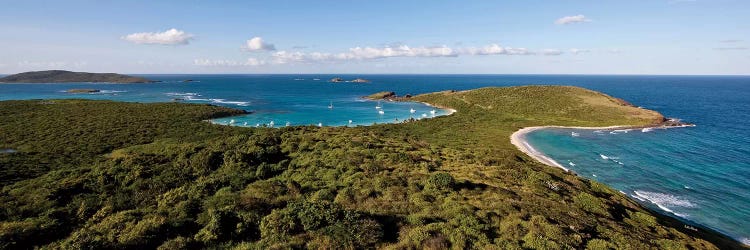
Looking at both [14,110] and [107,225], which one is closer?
[107,225]

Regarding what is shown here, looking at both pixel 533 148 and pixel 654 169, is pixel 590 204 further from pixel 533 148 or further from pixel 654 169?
pixel 533 148

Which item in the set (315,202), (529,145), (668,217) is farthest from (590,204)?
(529,145)

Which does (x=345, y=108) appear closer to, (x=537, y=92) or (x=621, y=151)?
(x=537, y=92)

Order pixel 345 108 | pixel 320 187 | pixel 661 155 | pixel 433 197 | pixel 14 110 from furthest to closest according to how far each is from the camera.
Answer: pixel 345 108 < pixel 14 110 < pixel 661 155 < pixel 320 187 < pixel 433 197

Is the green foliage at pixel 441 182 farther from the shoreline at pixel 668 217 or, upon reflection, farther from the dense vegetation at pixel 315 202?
the shoreline at pixel 668 217

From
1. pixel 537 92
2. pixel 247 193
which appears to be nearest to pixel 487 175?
pixel 247 193

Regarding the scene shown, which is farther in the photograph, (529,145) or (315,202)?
(529,145)

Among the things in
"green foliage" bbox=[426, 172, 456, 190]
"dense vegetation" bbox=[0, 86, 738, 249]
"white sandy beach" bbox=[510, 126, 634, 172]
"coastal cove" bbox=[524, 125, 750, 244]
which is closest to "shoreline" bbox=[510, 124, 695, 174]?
"white sandy beach" bbox=[510, 126, 634, 172]

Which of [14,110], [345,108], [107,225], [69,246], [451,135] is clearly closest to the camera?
[69,246]

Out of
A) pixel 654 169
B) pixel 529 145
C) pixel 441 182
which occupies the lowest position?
pixel 654 169

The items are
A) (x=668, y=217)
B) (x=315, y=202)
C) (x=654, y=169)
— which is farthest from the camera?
(x=654, y=169)
